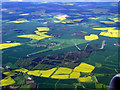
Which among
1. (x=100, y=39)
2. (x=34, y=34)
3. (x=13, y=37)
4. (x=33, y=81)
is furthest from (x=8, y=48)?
(x=100, y=39)

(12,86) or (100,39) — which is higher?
(100,39)

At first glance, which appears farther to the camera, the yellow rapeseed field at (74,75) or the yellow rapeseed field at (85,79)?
the yellow rapeseed field at (74,75)

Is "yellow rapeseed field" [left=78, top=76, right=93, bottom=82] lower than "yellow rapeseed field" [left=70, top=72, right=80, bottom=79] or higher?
lower

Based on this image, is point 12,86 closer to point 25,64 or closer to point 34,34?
point 25,64

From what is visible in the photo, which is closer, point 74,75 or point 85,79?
point 85,79

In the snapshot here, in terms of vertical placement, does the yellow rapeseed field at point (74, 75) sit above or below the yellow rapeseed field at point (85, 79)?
above

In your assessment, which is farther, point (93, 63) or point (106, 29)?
point (106, 29)

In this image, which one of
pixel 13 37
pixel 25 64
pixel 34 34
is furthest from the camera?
pixel 34 34

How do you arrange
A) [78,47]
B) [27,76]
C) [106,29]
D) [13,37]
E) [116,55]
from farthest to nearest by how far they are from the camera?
[106,29] → [13,37] → [78,47] → [116,55] → [27,76]

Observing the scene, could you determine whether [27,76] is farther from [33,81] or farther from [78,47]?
[78,47]

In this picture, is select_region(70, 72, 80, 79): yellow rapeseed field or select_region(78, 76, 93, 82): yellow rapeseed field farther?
select_region(70, 72, 80, 79): yellow rapeseed field

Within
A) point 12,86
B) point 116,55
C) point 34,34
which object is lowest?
point 12,86
